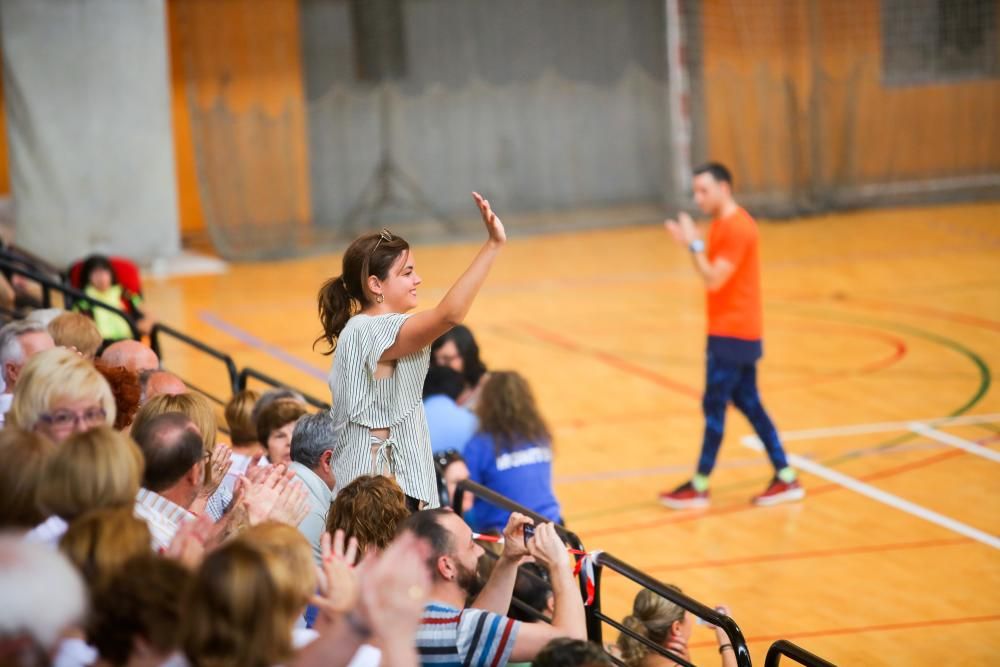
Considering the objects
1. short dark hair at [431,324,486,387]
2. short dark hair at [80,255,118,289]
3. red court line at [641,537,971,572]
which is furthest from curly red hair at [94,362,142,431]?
short dark hair at [80,255,118,289]

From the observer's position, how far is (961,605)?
232 inches

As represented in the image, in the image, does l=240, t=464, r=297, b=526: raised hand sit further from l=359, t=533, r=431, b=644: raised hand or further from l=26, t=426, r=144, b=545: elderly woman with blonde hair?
l=359, t=533, r=431, b=644: raised hand

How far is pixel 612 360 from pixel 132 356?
634cm

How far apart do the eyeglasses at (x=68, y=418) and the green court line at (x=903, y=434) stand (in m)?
4.24

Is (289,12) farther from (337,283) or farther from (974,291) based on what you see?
(337,283)

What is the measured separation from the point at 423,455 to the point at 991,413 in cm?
598

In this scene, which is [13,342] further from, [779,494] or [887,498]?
[887,498]

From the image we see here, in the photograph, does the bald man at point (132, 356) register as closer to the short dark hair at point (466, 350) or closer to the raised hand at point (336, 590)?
the short dark hair at point (466, 350)

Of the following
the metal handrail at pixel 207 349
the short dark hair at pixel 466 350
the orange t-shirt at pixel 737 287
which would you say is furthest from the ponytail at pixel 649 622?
the orange t-shirt at pixel 737 287

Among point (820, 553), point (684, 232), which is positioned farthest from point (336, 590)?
point (684, 232)

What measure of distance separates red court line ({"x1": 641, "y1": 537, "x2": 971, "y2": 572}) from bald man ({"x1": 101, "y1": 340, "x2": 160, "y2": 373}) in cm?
262

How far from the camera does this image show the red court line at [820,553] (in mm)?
6617

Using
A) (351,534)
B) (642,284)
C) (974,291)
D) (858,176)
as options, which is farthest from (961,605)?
(858,176)

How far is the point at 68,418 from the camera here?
3.45 metres
